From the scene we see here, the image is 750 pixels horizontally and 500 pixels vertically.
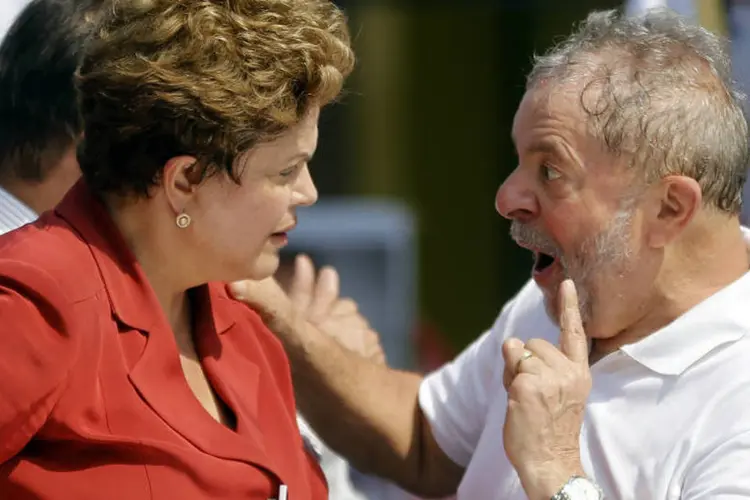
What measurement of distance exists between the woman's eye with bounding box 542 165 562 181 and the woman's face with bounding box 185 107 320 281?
1.74 ft

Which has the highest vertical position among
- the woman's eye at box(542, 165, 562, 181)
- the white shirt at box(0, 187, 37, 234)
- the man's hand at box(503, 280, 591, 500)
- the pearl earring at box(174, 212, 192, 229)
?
the pearl earring at box(174, 212, 192, 229)

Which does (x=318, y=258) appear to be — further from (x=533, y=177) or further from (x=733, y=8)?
(x=533, y=177)

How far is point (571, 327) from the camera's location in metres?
2.18

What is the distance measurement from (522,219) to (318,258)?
137 inches

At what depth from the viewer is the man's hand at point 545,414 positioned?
2.11 meters

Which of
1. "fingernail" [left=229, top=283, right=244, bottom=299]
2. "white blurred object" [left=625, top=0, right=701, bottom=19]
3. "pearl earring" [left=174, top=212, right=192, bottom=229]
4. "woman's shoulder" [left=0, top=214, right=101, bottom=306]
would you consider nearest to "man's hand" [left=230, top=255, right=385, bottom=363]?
"fingernail" [left=229, top=283, right=244, bottom=299]

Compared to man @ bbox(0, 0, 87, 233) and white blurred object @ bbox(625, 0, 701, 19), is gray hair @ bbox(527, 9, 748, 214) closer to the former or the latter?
white blurred object @ bbox(625, 0, 701, 19)

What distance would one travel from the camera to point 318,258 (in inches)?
230

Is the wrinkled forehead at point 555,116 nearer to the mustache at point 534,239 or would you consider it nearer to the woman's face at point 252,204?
the mustache at point 534,239

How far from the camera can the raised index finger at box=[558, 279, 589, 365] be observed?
85.6 inches

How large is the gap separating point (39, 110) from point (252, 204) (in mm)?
606

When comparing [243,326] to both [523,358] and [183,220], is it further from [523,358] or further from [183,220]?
[523,358]

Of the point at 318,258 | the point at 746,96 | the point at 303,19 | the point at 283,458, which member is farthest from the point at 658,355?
the point at 318,258

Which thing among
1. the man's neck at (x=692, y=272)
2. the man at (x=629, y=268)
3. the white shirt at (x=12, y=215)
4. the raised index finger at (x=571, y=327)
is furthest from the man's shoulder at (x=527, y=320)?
the white shirt at (x=12, y=215)
